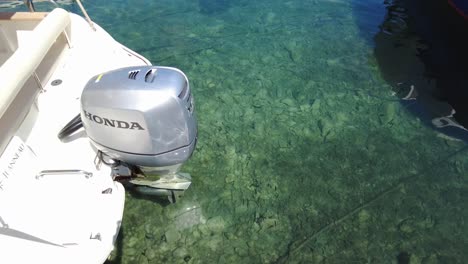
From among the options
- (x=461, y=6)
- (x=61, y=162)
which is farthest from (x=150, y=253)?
(x=461, y=6)

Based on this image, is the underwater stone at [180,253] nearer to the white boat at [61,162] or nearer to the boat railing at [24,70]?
the white boat at [61,162]

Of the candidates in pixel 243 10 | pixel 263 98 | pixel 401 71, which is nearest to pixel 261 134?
pixel 263 98

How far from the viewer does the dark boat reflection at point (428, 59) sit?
3742 millimetres

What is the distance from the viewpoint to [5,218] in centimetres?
175

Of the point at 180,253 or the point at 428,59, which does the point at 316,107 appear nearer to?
the point at 428,59

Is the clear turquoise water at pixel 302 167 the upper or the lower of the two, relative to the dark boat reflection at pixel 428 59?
lower

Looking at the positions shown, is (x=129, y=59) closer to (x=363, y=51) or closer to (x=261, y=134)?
(x=261, y=134)

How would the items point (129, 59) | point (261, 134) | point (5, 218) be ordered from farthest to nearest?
point (261, 134) < point (129, 59) < point (5, 218)

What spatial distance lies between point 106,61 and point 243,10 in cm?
372

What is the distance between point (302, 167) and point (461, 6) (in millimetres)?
3623

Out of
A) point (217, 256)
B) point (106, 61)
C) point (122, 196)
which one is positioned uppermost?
point (106, 61)

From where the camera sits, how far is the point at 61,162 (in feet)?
7.00

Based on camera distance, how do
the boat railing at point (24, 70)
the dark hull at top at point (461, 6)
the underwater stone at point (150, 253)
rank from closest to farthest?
1. the boat railing at point (24, 70)
2. the underwater stone at point (150, 253)
3. the dark hull at top at point (461, 6)

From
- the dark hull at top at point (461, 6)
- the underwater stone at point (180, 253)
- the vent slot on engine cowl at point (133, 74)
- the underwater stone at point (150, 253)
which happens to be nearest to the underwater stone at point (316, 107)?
the underwater stone at point (180, 253)
